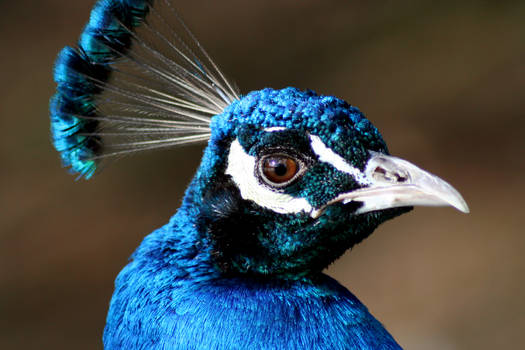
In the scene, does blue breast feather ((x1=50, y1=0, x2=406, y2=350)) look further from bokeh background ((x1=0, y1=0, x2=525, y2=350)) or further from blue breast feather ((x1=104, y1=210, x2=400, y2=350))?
bokeh background ((x1=0, y1=0, x2=525, y2=350))

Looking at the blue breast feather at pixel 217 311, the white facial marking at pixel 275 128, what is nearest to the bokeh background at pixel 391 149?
the blue breast feather at pixel 217 311

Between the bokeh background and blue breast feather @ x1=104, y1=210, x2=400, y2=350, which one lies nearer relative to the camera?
blue breast feather @ x1=104, y1=210, x2=400, y2=350

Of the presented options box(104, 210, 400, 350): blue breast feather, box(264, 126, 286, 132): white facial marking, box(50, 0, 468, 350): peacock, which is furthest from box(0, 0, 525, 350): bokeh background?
box(264, 126, 286, 132): white facial marking

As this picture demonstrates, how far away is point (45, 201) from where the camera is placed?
3.43 metres

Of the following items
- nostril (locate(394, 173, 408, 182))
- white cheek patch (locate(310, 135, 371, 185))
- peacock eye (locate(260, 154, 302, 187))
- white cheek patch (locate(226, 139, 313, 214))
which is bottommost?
white cheek patch (locate(226, 139, 313, 214))

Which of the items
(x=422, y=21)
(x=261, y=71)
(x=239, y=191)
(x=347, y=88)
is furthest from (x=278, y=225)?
(x=422, y=21)

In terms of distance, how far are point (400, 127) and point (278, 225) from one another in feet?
9.21

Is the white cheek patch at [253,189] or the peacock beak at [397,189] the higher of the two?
the peacock beak at [397,189]

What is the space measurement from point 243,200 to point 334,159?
19cm

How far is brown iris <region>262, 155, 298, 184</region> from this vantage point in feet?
3.99

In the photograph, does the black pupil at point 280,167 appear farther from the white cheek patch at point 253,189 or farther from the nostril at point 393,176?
the nostril at point 393,176

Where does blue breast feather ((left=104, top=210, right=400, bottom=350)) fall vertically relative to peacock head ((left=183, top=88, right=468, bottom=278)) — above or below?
below

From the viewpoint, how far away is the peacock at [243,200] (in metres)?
1.20

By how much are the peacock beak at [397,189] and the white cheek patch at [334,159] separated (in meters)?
0.01
